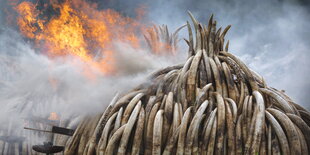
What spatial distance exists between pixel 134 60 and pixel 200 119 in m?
2.67

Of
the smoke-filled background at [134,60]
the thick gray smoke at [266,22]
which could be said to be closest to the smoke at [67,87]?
the smoke-filled background at [134,60]

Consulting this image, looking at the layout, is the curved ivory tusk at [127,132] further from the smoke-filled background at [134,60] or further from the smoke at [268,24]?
the smoke at [268,24]

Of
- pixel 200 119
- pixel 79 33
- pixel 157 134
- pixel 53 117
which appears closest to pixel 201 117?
pixel 200 119

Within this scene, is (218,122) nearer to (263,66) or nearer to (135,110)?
(135,110)

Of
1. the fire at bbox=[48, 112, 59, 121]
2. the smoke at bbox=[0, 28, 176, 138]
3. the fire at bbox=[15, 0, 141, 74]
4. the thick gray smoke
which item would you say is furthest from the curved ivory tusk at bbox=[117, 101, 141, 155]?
the thick gray smoke

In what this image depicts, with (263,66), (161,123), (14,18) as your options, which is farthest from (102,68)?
(263,66)

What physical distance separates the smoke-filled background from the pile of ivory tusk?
649mm

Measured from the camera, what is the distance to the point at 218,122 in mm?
3229

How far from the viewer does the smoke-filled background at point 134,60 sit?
494cm

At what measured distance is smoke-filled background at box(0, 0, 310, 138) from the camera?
4938 millimetres

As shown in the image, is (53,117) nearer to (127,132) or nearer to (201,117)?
(127,132)

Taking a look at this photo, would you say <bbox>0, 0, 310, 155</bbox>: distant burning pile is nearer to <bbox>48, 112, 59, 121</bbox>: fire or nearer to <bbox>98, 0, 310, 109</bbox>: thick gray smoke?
<bbox>48, 112, 59, 121</bbox>: fire

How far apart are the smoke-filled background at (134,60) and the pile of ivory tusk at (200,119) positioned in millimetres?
649

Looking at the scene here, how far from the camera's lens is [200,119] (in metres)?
3.26
